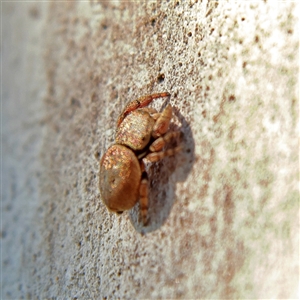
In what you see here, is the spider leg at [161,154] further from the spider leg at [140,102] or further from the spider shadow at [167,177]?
the spider leg at [140,102]

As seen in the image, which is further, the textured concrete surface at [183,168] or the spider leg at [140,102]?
the spider leg at [140,102]

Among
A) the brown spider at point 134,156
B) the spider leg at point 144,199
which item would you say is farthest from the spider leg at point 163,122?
the spider leg at point 144,199

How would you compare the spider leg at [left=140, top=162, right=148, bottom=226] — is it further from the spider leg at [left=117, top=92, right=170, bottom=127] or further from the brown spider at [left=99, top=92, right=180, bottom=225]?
the spider leg at [left=117, top=92, right=170, bottom=127]

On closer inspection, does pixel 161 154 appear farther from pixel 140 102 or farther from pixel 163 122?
pixel 140 102

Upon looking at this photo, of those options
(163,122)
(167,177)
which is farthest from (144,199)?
(163,122)

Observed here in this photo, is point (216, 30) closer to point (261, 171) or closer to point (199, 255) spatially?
point (261, 171)
